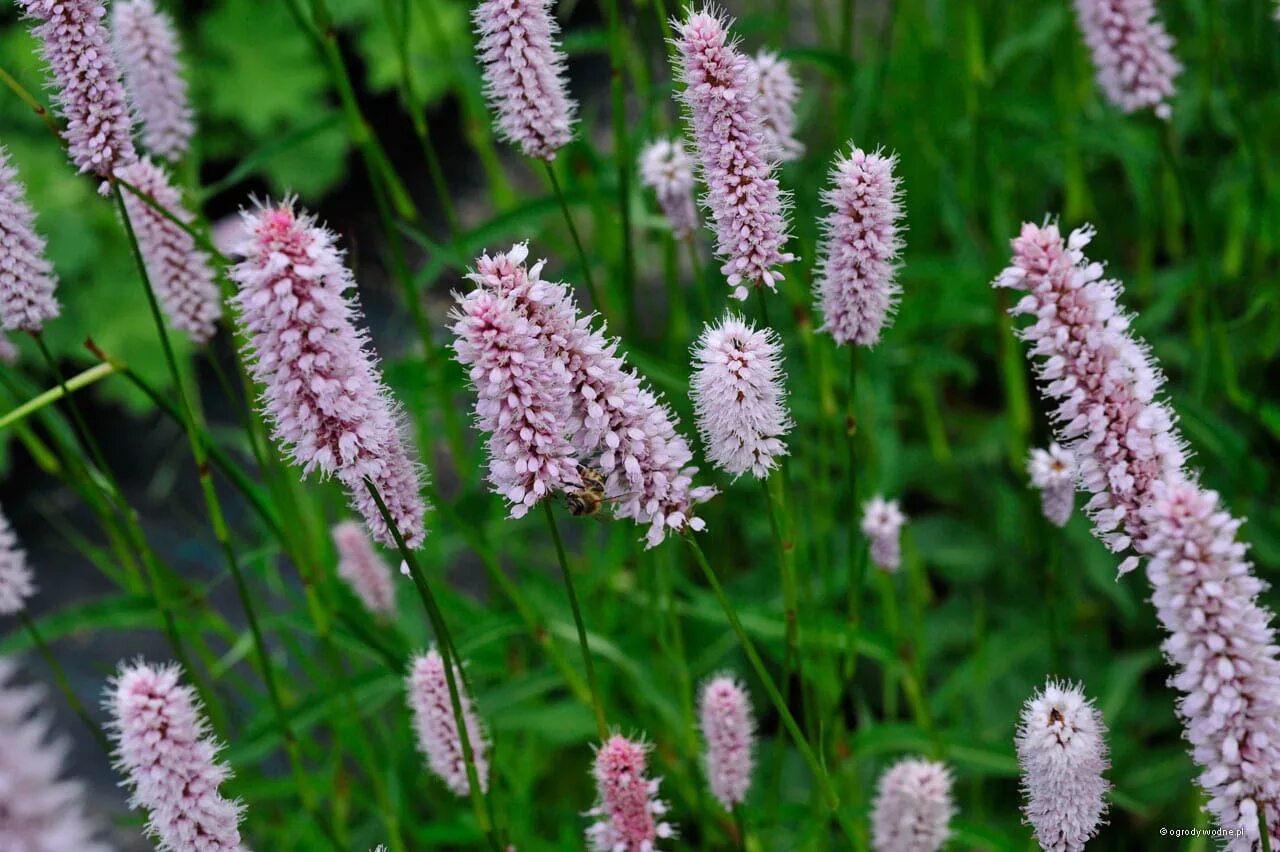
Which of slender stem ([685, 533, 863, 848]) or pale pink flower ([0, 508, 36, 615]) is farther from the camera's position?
pale pink flower ([0, 508, 36, 615])

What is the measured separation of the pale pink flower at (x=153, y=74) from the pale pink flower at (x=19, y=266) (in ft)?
1.62

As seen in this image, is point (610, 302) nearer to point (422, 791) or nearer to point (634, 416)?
point (422, 791)

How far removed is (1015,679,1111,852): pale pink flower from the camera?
1.44m

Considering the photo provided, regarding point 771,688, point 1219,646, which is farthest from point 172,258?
point 1219,646

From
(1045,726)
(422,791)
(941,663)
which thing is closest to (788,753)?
(941,663)

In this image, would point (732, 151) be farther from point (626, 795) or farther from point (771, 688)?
point (626, 795)

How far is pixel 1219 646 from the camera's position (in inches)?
47.8

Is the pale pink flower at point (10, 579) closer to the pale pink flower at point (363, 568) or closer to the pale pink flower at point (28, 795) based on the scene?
the pale pink flower at point (363, 568)

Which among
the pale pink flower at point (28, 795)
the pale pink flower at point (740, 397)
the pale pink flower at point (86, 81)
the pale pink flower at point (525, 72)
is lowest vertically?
the pale pink flower at point (28, 795)

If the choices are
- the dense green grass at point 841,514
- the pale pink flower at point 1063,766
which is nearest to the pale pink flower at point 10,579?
the dense green grass at point 841,514

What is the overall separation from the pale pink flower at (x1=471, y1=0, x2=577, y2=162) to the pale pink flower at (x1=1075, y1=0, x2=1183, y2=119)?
A: 3.37 ft

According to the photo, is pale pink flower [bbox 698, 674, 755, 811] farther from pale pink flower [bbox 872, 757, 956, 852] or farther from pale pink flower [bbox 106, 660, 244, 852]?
pale pink flower [bbox 106, 660, 244, 852]

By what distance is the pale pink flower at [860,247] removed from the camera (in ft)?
5.21

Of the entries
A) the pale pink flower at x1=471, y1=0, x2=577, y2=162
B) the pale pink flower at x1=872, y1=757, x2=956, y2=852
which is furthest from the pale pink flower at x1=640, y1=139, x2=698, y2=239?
the pale pink flower at x1=872, y1=757, x2=956, y2=852
